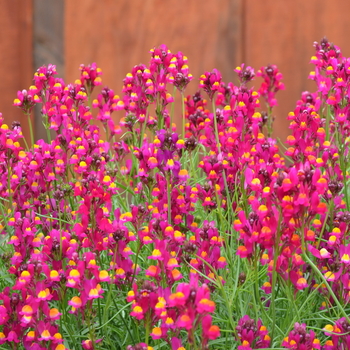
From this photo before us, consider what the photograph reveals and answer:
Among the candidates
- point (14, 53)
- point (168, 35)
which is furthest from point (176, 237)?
point (14, 53)

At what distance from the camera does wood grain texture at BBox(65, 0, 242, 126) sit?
3223 mm

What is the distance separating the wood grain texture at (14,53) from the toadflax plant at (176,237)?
57.8 inches

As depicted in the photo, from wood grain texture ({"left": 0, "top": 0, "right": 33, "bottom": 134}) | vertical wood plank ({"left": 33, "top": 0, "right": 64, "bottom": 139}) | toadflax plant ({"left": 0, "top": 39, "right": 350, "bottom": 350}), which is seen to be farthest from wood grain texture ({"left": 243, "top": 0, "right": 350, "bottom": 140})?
toadflax plant ({"left": 0, "top": 39, "right": 350, "bottom": 350})

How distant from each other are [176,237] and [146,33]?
2172mm

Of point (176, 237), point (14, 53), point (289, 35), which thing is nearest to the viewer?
point (176, 237)

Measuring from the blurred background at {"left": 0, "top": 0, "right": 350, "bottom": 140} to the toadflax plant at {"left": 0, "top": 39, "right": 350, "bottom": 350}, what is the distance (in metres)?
1.33

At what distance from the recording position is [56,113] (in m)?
1.71

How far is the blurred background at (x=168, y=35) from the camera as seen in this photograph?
3180 millimetres

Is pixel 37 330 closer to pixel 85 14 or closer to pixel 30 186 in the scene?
pixel 30 186

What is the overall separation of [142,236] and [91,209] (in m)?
0.13

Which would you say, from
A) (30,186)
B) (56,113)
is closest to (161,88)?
(56,113)

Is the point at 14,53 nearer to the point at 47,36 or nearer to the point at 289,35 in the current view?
the point at 47,36

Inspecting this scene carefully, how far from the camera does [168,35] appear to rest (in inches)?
128

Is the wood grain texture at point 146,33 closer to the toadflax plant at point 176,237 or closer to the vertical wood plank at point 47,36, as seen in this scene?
the vertical wood plank at point 47,36
